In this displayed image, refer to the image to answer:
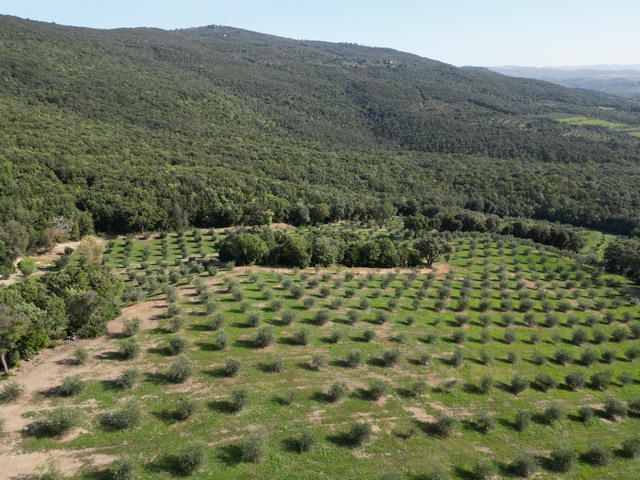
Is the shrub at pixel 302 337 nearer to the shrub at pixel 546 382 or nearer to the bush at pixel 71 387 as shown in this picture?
the bush at pixel 71 387

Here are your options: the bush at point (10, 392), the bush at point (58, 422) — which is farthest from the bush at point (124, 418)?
the bush at point (10, 392)

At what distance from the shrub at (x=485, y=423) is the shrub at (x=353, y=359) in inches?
Result: 367

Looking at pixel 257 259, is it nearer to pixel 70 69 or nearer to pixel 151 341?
pixel 151 341

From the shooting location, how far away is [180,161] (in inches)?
4688

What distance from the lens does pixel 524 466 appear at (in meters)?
21.7

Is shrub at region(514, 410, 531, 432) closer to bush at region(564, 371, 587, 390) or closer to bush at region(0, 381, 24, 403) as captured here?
bush at region(564, 371, 587, 390)

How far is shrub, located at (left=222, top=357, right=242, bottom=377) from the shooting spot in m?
27.2

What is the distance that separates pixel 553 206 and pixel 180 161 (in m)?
126

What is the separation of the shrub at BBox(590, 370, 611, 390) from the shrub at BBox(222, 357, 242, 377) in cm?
3016

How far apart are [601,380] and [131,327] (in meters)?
40.2

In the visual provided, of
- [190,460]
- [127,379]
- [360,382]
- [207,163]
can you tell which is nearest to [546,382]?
[360,382]

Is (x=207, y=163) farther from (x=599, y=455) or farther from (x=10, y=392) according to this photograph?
(x=599, y=455)

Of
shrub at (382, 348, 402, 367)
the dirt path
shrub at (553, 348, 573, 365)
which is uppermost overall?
shrub at (382, 348, 402, 367)

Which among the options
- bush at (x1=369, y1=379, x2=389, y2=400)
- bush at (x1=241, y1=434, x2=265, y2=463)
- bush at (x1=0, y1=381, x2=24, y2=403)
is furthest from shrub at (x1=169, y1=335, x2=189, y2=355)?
bush at (x1=369, y1=379, x2=389, y2=400)
